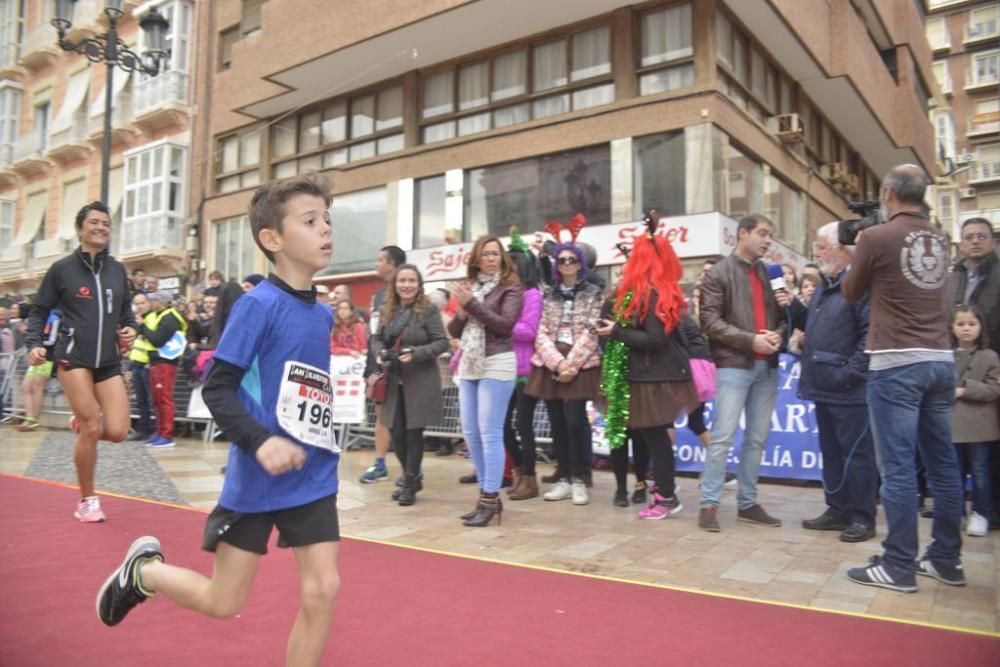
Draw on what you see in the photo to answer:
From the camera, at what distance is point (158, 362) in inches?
401

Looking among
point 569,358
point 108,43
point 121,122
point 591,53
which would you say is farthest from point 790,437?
point 121,122

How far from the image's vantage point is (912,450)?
3.86 m

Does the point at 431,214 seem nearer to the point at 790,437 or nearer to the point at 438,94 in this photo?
the point at 438,94

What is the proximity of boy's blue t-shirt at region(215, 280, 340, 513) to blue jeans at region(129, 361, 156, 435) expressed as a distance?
9.11 metres

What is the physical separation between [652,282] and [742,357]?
0.85 metres

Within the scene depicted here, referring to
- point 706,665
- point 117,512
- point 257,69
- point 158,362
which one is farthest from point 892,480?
point 257,69

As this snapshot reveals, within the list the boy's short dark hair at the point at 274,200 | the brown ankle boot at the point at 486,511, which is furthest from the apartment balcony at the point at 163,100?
the boy's short dark hair at the point at 274,200

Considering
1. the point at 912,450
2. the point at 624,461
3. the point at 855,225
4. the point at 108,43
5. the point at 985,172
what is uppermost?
the point at 985,172

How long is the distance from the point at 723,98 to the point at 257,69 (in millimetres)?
13498

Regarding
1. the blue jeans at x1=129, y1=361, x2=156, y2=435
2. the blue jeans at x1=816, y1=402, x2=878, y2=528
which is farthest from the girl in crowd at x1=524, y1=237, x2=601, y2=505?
the blue jeans at x1=129, y1=361, x2=156, y2=435

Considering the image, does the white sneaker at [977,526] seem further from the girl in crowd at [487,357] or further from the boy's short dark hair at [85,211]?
the boy's short dark hair at [85,211]

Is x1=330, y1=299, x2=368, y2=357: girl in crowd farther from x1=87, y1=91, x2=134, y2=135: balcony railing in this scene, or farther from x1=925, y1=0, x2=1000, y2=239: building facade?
x1=925, y1=0, x2=1000, y2=239: building facade

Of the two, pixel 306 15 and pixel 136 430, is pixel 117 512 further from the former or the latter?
pixel 306 15

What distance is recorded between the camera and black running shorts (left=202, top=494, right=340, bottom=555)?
2.26 metres
